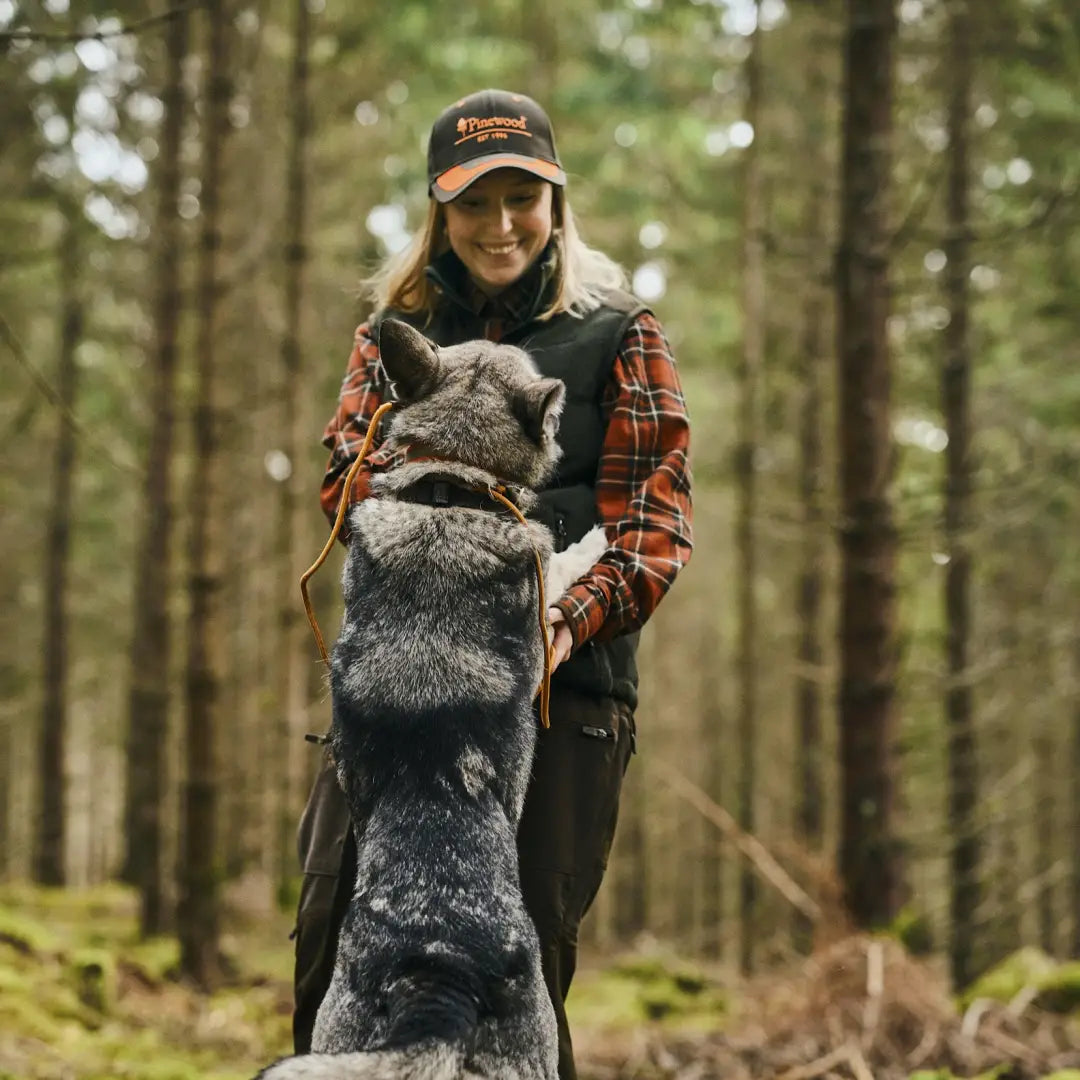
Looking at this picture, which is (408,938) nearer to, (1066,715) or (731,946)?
(1066,715)

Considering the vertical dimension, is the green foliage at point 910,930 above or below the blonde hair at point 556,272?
below

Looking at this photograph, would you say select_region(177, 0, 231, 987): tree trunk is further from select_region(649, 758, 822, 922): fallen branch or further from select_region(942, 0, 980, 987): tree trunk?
select_region(942, 0, 980, 987): tree trunk

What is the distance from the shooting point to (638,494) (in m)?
3.65

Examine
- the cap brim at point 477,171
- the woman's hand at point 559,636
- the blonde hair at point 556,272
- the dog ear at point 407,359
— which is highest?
the cap brim at point 477,171

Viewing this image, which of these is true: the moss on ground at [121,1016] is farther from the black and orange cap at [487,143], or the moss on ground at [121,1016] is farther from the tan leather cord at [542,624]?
the black and orange cap at [487,143]

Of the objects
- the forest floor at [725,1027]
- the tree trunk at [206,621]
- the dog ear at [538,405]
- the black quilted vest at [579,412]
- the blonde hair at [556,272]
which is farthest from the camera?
the tree trunk at [206,621]

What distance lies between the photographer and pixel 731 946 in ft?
95.3

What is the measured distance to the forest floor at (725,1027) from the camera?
5836mm

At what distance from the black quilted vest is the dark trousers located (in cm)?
12

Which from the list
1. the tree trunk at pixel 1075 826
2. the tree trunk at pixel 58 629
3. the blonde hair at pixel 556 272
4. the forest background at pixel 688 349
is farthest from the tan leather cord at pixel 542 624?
the tree trunk at pixel 1075 826

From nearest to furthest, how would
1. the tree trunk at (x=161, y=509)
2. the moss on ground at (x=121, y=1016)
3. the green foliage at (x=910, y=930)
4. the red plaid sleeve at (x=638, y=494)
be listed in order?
the red plaid sleeve at (x=638, y=494)
the moss on ground at (x=121, y=1016)
the green foliage at (x=910, y=930)
the tree trunk at (x=161, y=509)

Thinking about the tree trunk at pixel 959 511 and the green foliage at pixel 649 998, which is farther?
the tree trunk at pixel 959 511

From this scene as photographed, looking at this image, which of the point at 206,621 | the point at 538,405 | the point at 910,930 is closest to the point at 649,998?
the point at 910,930

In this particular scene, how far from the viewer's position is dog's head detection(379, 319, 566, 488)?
3430 mm
